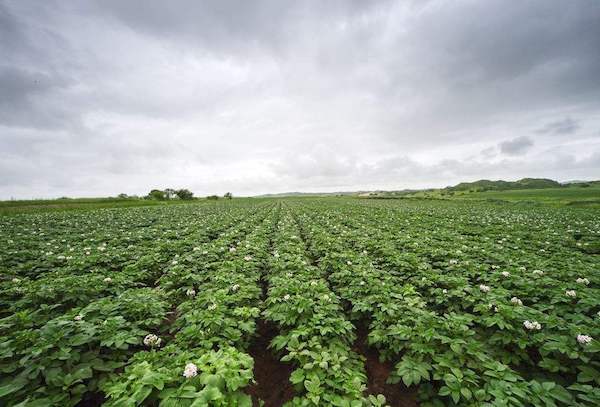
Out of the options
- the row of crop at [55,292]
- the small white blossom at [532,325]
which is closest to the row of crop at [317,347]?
the small white blossom at [532,325]

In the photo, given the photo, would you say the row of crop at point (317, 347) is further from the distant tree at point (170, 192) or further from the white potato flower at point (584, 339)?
the distant tree at point (170, 192)

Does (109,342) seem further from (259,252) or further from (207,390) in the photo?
(259,252)

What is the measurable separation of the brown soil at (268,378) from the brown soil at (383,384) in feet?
4.18

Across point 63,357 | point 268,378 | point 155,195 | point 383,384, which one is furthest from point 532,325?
point 155,195

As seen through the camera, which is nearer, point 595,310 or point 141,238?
point 595,310

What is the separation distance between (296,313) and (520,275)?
5527mm

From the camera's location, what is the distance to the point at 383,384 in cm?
376

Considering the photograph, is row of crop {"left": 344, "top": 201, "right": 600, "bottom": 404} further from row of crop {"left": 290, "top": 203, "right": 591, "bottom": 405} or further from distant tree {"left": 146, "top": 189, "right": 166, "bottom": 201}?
distant tree {"left": 146, "top": 189, "right": 166, "bottom": 201}

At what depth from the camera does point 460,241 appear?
33.5 ft

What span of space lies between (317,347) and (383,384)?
1410 millimetres

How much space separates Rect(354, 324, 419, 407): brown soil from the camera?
347 centimetres

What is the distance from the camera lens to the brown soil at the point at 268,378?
143 inches

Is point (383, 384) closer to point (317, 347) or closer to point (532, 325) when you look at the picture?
point (317, 347)

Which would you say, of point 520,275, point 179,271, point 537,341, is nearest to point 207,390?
point 537,341
